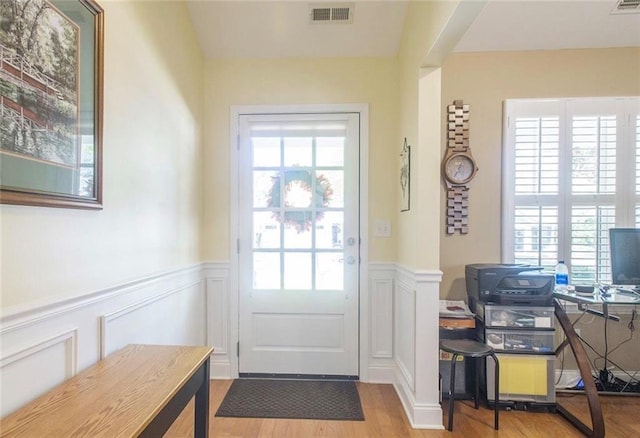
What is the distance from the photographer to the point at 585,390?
1967 mm

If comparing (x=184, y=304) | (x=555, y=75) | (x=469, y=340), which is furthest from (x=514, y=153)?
(x=184, y=304)

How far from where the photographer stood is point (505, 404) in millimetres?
2127

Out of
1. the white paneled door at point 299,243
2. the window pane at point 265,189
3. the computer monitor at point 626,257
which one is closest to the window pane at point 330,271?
the white paneled door at point 299,243

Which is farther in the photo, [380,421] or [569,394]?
[569,394]

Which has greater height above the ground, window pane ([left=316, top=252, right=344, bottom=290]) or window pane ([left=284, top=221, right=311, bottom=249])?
window pane ([left=284, top=221, right=311, bottom=249])

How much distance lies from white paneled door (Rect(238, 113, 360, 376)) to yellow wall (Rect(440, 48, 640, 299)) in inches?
31.5

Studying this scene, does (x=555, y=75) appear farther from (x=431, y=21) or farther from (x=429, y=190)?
(x=429, y=190)

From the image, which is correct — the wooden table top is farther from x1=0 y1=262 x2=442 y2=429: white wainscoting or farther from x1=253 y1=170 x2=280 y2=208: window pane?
x1=253 y1=170 x2=280 y2=208: window pane

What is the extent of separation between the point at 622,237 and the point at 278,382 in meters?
2.60

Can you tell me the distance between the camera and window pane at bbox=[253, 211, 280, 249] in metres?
2.55

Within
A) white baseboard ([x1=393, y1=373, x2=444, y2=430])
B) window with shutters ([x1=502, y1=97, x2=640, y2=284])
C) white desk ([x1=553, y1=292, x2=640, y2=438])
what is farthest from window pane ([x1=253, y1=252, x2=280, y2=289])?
white desk ([x1=553, y1=292, x2=640, y2=438])

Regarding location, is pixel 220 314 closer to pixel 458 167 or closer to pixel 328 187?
pixel 328 187

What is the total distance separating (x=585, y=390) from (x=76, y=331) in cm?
274

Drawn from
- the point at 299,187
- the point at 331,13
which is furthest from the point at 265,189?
the point at 331,13
